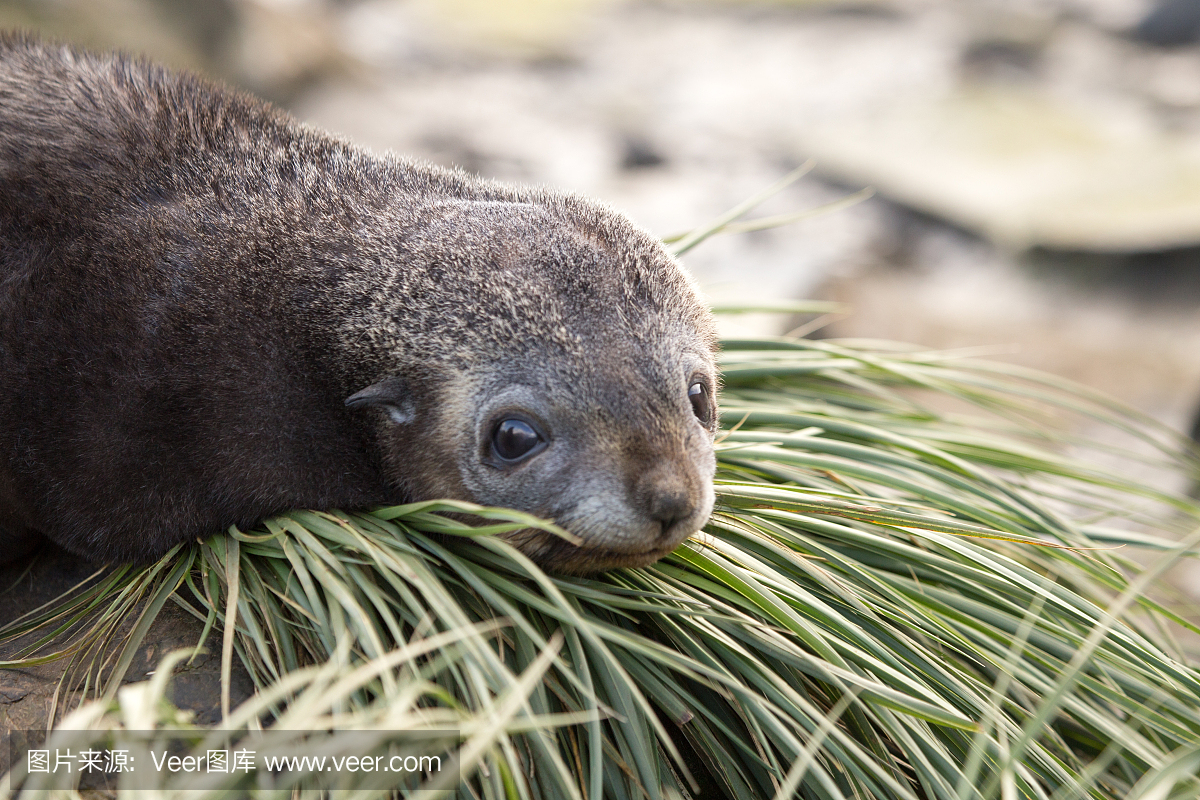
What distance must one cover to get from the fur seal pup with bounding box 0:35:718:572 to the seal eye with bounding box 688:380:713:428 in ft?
0.04

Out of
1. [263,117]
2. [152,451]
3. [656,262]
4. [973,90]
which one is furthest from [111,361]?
[973,90]

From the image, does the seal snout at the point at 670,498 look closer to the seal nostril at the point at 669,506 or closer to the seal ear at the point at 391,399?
the seal nostril at the point at 669,506

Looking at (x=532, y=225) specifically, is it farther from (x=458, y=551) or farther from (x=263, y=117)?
(x=263, y=117)

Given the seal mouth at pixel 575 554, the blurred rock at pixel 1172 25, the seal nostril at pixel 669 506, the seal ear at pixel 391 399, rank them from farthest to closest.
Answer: the blurred rock at pixel 1172 25 → the seal ear at pixel 391 399 → the seal mouth at pixel 575 554 → the seal nostril at pixel 669 506

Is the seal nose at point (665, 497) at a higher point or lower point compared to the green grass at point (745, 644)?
higher

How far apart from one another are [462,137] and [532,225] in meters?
10.3

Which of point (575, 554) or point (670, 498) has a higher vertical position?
point (670, 498)

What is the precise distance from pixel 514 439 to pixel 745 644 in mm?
1003

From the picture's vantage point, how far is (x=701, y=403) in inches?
122

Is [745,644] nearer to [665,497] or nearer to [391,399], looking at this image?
[665,497]

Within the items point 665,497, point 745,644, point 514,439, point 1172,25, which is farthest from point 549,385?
point 1172,25

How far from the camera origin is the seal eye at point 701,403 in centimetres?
305

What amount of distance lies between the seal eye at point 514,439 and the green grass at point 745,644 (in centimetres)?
29

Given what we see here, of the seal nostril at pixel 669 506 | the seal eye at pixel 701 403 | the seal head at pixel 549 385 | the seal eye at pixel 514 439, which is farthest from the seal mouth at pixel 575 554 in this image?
the seal eye at pixel 701 403
